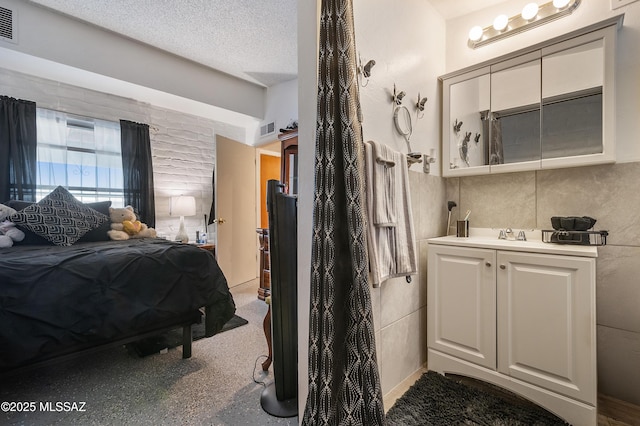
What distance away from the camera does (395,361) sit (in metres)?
1.58

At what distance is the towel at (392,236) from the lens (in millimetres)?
1244

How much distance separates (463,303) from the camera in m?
1.61

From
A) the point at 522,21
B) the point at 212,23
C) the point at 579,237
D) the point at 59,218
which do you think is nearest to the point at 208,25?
the point at 212,23

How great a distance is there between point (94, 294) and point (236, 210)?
2306 millimetres

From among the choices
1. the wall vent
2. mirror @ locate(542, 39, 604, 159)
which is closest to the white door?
the wall vent

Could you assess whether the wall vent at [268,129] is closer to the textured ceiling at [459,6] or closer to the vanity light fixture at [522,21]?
the textured ceiling at [459,6]

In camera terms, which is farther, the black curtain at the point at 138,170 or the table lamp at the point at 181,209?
the table lamp at the point at 181,209

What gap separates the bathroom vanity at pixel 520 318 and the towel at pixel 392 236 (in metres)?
0.39

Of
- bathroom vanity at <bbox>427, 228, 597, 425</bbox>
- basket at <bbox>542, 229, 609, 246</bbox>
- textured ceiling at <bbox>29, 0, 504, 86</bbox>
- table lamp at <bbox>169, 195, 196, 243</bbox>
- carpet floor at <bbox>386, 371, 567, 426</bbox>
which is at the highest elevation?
textured ceiling at <bbox>29, 0, 504, 86</bbox>

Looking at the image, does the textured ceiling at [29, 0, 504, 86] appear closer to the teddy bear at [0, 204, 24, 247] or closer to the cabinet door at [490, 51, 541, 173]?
the cabinet door at [490, 51, 541, 173]

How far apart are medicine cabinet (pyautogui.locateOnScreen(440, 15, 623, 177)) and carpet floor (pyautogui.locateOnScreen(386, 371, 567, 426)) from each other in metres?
1.33

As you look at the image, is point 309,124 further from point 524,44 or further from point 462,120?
point 524,44

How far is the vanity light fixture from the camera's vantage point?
1664 mm

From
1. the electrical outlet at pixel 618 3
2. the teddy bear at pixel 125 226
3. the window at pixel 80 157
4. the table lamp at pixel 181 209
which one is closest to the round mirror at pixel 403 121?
the electrical outlet at pixel 618 3
